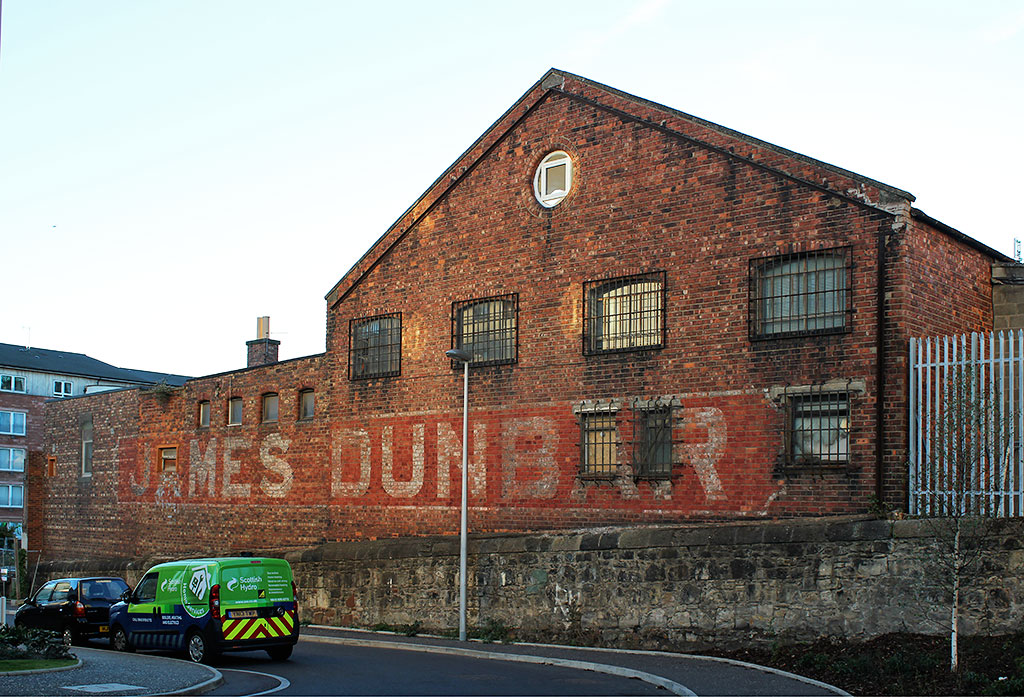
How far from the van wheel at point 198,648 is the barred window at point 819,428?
10.6 meters

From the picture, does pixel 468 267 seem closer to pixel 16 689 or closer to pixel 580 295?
pixel 580 295

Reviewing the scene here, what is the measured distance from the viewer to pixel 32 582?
38.6 metres

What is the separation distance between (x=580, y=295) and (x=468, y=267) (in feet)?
11.2

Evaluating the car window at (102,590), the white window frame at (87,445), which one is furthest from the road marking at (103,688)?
the white window frame at (87,445)

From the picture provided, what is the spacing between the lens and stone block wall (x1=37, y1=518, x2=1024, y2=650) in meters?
17.2

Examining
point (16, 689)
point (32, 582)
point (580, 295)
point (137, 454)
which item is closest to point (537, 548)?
point (580, 295)

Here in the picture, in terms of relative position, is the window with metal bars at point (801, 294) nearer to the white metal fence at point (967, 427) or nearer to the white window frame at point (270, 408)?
the white metal fence at point (967, 427)

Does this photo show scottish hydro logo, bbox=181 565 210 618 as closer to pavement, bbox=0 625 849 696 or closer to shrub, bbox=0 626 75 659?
pavement, bbox=0 625 849 696

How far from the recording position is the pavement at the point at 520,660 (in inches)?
580

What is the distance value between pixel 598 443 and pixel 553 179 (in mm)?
5915

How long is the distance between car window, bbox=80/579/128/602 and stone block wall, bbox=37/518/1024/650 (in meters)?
5.09

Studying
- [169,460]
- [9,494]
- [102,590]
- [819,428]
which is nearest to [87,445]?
[169,460]

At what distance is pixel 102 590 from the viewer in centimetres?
2380

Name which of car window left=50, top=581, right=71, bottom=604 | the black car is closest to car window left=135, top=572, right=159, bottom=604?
the black car
